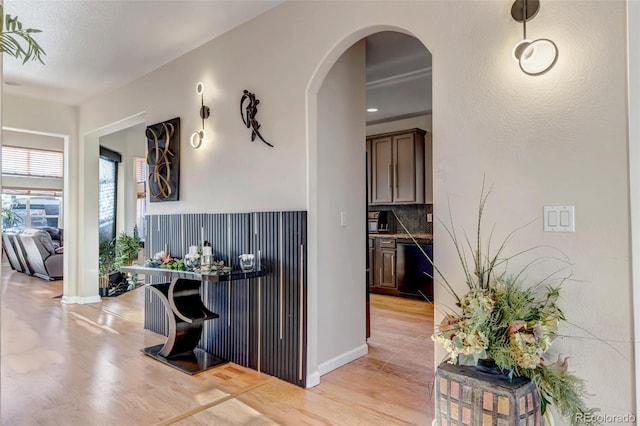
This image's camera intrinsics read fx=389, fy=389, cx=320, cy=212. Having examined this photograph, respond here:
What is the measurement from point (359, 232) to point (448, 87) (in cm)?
155

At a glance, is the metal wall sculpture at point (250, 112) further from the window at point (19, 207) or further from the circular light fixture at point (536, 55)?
the circular light fixture at point (536, 55)

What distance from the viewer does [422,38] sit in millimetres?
2184

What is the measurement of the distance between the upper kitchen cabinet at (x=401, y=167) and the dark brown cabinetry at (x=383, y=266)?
68 cm

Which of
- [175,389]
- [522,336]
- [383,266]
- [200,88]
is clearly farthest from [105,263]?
[522,336]

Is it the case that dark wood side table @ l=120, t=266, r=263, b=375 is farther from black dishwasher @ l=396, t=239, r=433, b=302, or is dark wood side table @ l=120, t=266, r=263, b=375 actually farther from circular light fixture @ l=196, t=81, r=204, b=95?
black dishwasher @ l=396, t=239, r=433, b=302

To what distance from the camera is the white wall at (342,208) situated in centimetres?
294

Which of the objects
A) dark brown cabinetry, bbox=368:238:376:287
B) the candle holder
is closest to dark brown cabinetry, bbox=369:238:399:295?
dark brown cabinetry, bbox=368:238:376:287

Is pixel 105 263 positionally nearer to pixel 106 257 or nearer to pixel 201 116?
pixel 106 257

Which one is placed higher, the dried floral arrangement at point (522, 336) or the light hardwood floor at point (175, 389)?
the dried floral arrangement at point (522, 336)

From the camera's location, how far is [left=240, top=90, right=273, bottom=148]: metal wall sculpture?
10.0ft

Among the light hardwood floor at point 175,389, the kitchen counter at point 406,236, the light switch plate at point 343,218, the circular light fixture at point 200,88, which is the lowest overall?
the light hardwood floor at point 175,389

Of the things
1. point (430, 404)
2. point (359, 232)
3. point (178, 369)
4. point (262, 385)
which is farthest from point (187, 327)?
point (430, 404)

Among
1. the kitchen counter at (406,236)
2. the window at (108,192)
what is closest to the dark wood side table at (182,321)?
the kitchen counter at (406,236)

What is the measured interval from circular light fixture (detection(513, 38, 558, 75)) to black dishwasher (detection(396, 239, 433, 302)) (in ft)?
12.6
